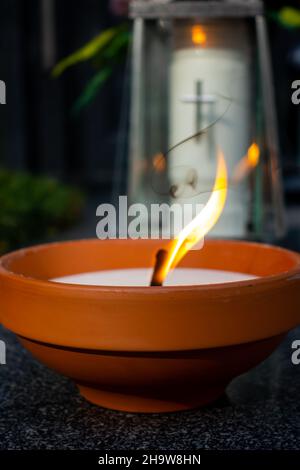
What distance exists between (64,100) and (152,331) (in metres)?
5.80

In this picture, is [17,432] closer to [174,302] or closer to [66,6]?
[174,302]

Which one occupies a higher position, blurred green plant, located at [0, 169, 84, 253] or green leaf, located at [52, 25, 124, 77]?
green leaf, located at [52, 25, 124, 77]

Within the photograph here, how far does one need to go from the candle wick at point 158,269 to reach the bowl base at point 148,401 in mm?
227

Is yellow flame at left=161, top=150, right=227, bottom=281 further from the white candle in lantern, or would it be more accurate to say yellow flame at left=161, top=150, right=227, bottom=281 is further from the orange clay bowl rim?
the white candle in lantern

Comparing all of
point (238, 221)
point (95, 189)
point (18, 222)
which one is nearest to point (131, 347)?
point (238, 221)

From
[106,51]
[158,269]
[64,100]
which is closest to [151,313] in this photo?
[158,269]

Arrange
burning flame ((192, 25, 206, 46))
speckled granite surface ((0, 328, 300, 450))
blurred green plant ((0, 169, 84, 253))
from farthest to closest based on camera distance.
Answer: blurred green plant ((0, 169, 84, 253)), burning flame ((192, 25, 206, 46)), speckled granite surface ((0, 328, 300, 450))

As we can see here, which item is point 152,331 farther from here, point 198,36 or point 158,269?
point 198,36

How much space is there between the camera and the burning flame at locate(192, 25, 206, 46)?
10.9 feet

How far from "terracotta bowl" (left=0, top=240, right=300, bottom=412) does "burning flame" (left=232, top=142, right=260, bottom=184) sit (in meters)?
1.97

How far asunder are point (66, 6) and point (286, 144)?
7.55 feet

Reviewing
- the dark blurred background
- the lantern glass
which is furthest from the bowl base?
the dark blurred background

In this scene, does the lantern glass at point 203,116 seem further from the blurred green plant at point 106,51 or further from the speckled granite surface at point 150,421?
the speckled granite surface at point 150,421

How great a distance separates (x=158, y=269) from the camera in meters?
1.56
